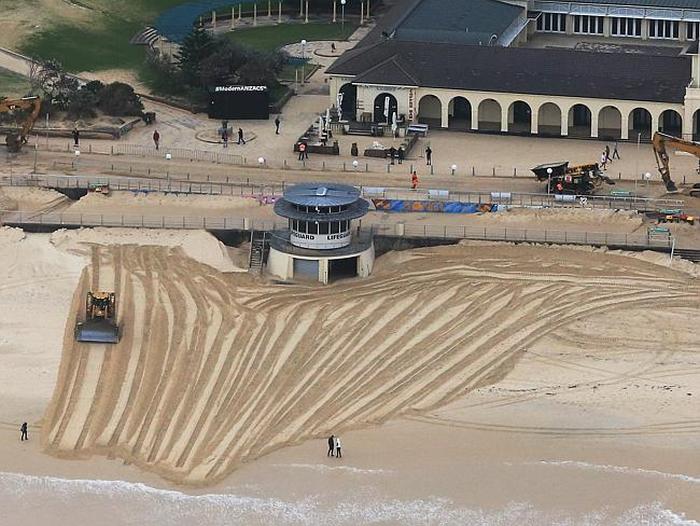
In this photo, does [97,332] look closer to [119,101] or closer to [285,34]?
[119,101]

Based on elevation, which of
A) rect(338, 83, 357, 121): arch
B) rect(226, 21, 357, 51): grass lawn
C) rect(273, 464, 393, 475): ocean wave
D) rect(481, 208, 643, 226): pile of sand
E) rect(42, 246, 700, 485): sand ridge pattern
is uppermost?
rect(226, 21, 357, 51): grass lawn

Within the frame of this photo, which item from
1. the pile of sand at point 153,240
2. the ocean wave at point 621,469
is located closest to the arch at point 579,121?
the pile of sand at point 153,240

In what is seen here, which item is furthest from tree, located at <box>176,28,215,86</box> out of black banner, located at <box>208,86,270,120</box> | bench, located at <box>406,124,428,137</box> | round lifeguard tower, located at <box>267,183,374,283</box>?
round lifeguard tower, located at <box>267,183,374,283</box>

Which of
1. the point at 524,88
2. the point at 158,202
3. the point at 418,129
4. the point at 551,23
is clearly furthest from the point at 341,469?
the point at 551,23

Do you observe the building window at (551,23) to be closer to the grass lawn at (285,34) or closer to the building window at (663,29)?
the building window at (663,29)

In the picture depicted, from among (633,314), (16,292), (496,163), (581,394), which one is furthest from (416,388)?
(496,163)

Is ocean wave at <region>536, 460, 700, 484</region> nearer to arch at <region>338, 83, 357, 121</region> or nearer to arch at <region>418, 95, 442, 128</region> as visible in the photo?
arch at <region>418, 95, 442, 128</region>
